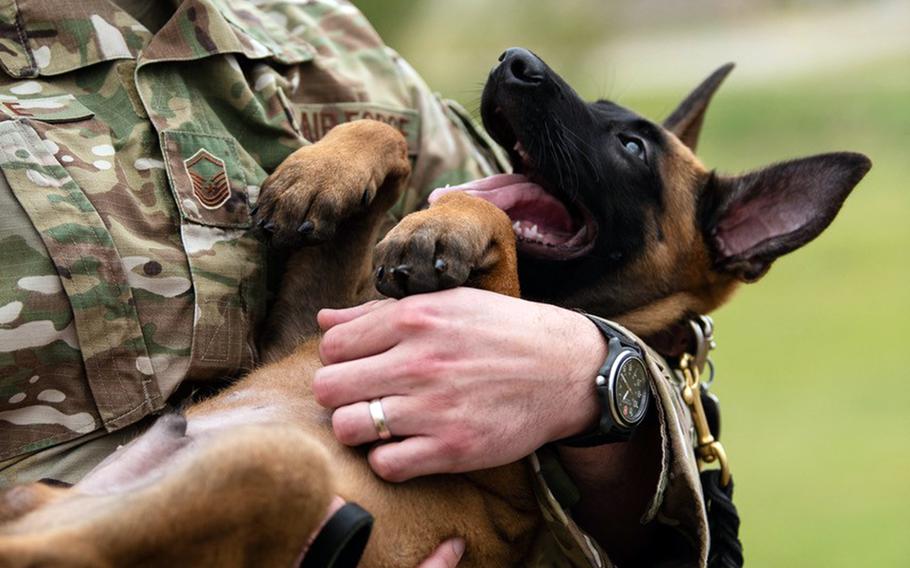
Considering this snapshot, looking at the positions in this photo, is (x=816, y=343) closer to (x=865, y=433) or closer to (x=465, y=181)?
(x=865, y=433)

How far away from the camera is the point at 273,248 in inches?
100.0

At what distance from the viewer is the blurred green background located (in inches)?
256

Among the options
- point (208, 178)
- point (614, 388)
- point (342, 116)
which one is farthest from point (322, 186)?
Answer: point (614, 388)

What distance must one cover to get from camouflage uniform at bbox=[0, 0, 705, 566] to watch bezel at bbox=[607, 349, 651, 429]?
0.24 ft

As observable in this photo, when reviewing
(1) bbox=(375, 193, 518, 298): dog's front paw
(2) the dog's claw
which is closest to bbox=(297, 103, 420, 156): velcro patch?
(1) bbox=(375, 193, 518, 298): dog's front paw

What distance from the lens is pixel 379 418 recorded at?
2150 millimetres

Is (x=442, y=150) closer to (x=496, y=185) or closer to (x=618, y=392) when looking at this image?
(x=496, y=185)

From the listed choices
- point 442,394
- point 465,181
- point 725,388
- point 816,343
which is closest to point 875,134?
point 816,343

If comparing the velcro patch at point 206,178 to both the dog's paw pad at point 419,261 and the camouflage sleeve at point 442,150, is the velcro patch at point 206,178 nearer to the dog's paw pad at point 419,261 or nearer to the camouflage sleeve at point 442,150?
the dog's paw pad at point 419,261

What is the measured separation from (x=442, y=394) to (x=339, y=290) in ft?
2.29

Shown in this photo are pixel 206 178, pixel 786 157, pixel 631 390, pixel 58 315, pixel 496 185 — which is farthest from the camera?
pixel 786 157

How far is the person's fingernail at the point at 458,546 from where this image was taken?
7.60ft

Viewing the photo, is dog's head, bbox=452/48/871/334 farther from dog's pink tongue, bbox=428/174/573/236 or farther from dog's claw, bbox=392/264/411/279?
dog's claw, bbox=392/264/411/279

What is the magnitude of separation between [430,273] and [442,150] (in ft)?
2.78
